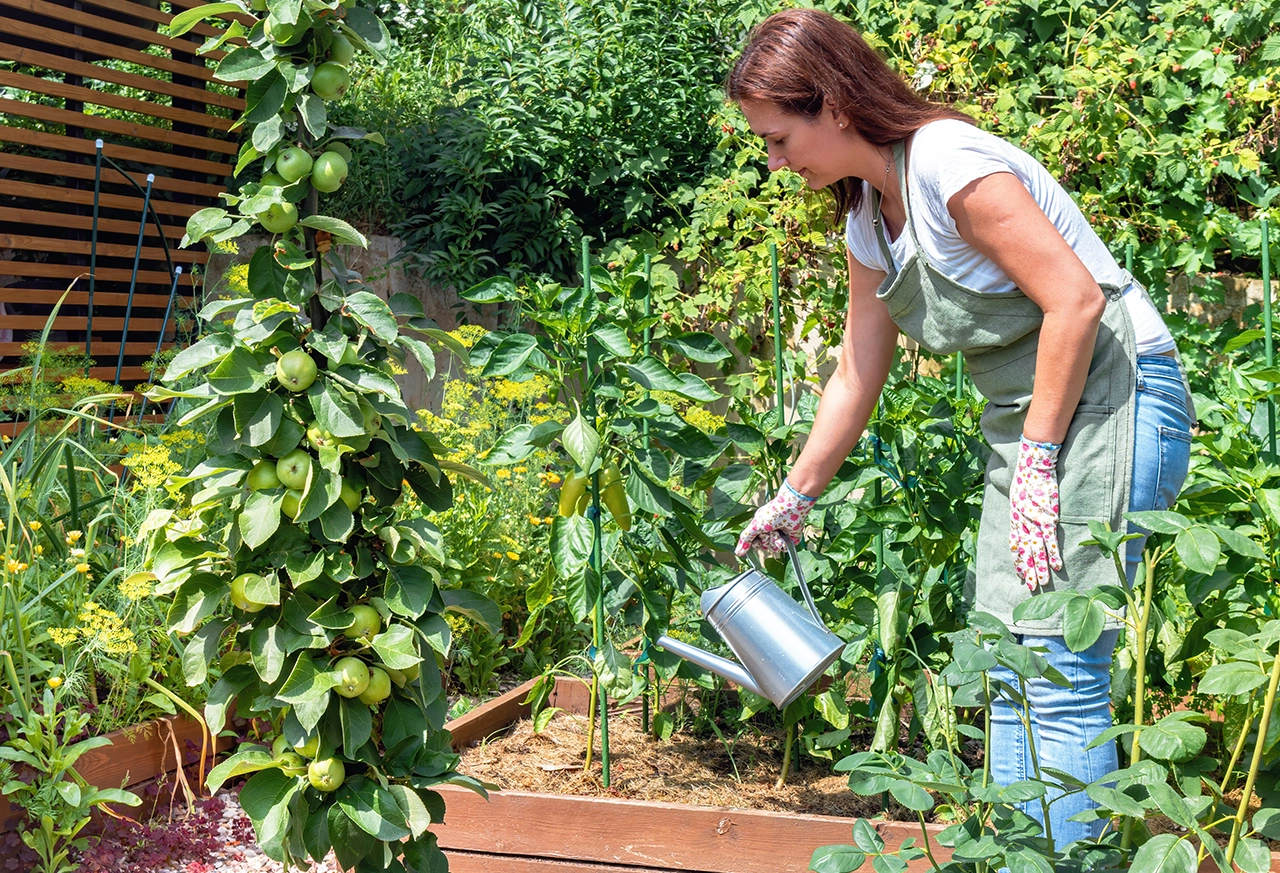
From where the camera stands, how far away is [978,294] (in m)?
1.62

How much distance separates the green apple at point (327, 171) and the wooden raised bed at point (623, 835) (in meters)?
1.18

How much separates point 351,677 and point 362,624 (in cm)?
7

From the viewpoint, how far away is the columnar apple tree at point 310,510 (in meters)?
1.42

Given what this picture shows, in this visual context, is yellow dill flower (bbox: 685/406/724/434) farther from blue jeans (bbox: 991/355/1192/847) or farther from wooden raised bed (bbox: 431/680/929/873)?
blue jeans (bbox: 991/355/1192/847)

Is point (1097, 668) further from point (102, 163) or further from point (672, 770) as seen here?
point (102, 163)

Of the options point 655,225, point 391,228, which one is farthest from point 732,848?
point 391,228

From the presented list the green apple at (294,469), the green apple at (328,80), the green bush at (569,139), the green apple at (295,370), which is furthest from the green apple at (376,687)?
the green bush at (569,139)

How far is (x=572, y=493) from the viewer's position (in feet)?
6.53

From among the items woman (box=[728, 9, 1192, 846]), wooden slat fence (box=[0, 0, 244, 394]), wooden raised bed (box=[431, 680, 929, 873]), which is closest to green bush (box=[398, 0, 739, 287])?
wooden slat fence (box=[0, 0, 244, 394])

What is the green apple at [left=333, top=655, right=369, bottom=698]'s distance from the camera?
58.4 inches

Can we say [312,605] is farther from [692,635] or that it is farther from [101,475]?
[101,475]

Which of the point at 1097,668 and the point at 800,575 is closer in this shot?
the point at 1097,668

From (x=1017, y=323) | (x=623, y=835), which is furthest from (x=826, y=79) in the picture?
(x=623, y=835)

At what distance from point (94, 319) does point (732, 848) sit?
364 centimetres
